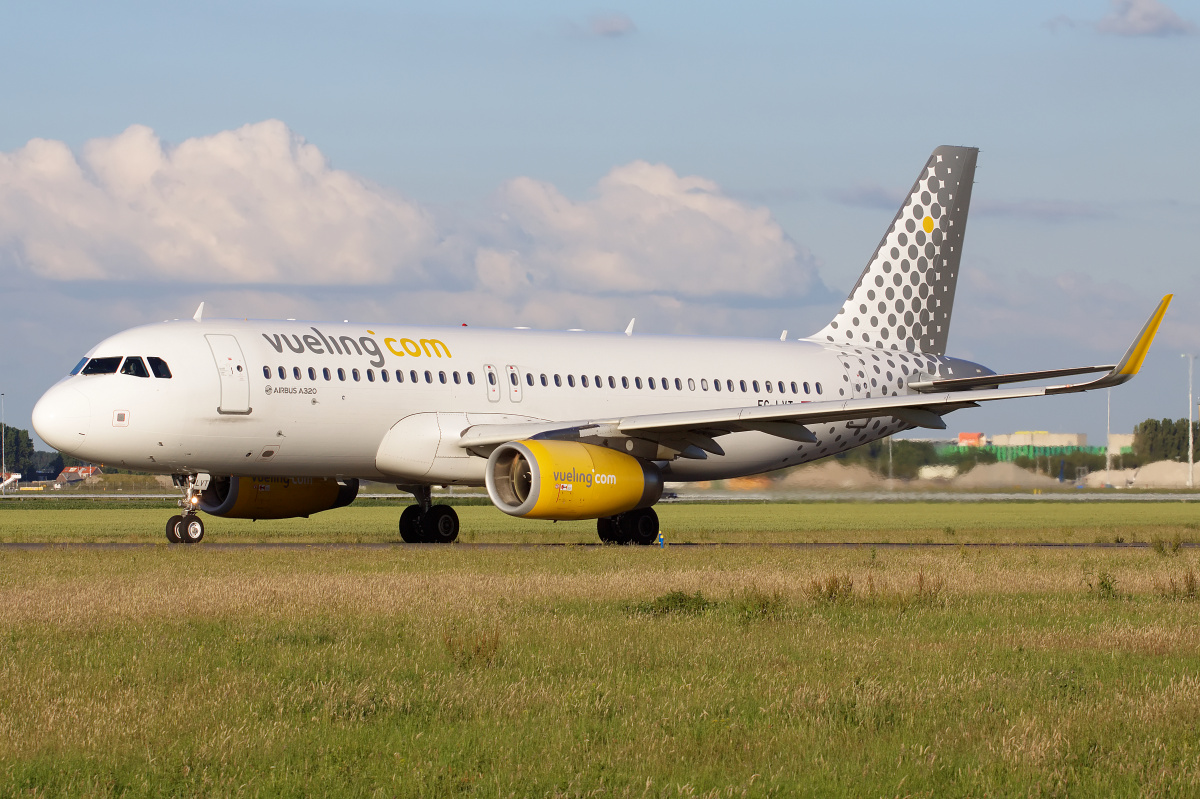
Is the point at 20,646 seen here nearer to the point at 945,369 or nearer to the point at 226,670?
the point at 226,670

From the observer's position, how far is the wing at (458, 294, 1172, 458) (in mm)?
24266

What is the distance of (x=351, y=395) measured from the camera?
24594 millimetres

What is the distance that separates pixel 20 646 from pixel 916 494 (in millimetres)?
30197

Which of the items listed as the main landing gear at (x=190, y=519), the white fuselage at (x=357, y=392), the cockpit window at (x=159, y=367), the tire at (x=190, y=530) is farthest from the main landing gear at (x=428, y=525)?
the cockpit window at (x=159, y=367)

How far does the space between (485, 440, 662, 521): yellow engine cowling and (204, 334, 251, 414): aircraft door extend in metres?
4.08

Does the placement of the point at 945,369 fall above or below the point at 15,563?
above

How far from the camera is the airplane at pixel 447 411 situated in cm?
2331

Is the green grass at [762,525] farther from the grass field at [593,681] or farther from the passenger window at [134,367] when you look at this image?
the grass field at [593,681]

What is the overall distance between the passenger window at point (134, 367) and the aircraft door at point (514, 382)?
6403 millimetres

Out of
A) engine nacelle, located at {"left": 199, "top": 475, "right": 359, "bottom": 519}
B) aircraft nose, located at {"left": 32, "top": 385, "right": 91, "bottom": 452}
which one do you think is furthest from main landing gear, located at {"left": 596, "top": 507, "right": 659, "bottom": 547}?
aircraft nose, located at {"left": 32, "top": 385, "right": 91, "bottom": 452}

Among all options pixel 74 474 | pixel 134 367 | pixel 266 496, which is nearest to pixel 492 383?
pixel 266 496

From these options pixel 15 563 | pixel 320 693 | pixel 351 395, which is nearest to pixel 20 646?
pixel 320 693

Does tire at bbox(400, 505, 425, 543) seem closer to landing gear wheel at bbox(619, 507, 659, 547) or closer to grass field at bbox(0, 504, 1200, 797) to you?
landing gear wheel at bbox(619, 507, 659, 547)

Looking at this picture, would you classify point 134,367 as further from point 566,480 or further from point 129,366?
point 566,480
